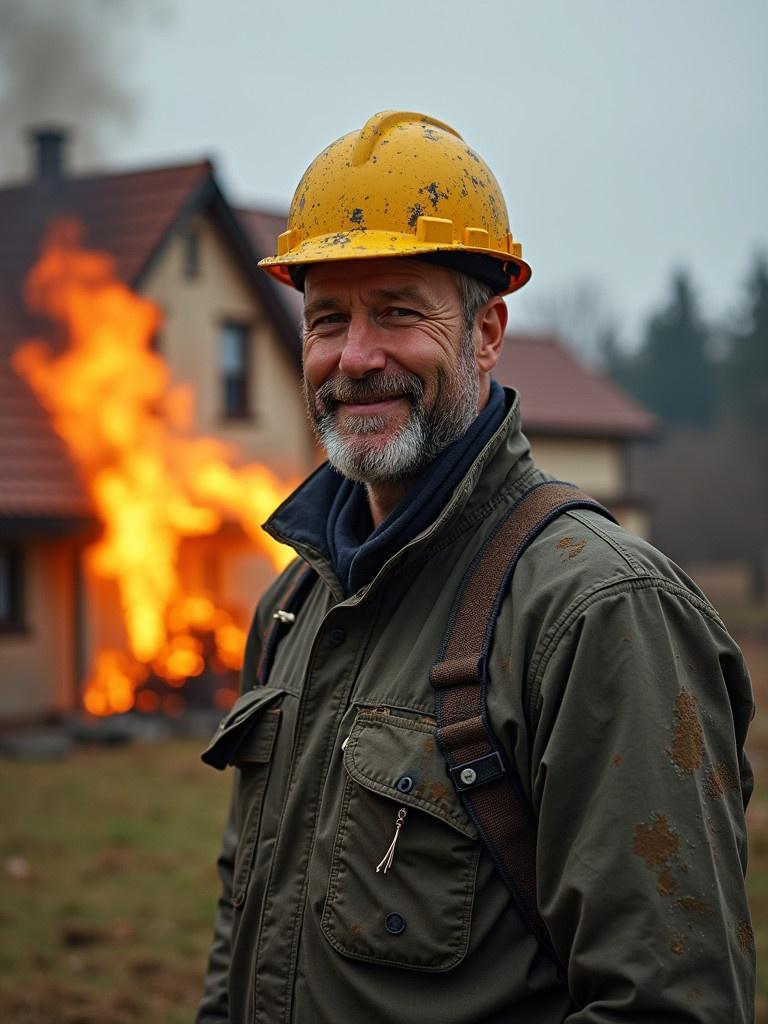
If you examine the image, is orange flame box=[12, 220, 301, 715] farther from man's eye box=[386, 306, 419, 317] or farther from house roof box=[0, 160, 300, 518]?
man's eye box=[386, 306, 419, 317]

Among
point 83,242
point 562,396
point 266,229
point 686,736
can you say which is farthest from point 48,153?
point 686,736

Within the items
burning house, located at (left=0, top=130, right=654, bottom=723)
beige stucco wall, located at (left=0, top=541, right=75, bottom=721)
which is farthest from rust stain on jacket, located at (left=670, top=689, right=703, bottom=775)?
beige stucco wall, located at (left=0, top=541, right=75, bottom=721)

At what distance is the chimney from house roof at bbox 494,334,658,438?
9.07 m

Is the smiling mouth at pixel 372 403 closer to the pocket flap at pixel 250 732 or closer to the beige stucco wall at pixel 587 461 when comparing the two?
the pocket flap at pixel 250 732

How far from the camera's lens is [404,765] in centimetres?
229

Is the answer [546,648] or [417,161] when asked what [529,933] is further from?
[417,161]

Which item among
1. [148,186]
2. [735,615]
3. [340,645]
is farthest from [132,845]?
[735,615]

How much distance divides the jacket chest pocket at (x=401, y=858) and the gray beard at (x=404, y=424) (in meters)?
0.59

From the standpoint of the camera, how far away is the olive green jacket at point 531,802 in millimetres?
2004

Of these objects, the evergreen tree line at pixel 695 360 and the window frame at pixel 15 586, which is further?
the evergreen tree line at pixel 695 360

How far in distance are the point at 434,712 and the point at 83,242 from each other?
16.7 metres

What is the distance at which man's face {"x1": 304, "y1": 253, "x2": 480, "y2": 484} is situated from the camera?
266cm

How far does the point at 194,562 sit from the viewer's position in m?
18.1

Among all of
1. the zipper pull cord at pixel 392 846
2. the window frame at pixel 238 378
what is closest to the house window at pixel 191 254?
the window frame at pixel 238 378
